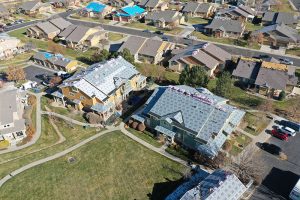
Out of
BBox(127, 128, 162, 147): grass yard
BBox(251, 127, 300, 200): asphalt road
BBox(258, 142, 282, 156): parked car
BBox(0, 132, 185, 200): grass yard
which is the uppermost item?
BBox(258, 142, 282, 156): parked car

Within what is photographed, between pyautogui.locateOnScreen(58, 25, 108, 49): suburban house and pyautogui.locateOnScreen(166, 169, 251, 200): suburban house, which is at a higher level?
pyautogui.locateOnScreen(58, 25, 108, 49): suburban house

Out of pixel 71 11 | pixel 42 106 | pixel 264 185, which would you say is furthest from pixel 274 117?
pixel 71 11

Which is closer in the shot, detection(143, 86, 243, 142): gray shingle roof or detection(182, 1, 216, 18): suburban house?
detection(143, 86, 243, 142): gray shingle roof

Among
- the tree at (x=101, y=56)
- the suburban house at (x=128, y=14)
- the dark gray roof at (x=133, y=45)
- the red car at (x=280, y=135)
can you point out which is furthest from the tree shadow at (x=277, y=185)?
the suburban house at (x=128, y=14)

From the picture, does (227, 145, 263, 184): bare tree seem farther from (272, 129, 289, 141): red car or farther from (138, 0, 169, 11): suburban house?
(138, 0, 169, 11): suburban house

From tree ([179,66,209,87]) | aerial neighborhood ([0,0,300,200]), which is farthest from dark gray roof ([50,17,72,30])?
tree ([179,66,209,87])

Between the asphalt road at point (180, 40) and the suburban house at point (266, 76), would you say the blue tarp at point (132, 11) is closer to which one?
the asphalt road at point (180, 40)

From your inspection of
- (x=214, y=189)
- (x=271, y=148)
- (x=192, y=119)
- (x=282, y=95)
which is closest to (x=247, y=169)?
(x=214, y=189)

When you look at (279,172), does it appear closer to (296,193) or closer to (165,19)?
(296,193)
